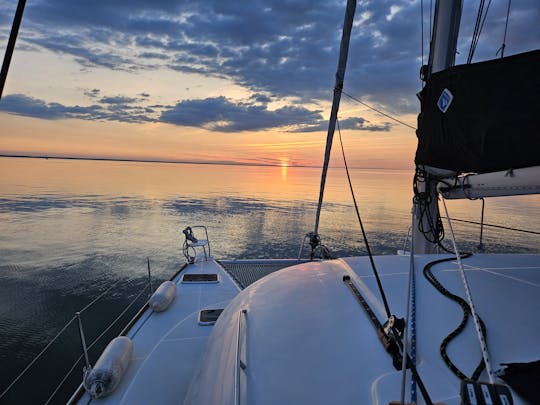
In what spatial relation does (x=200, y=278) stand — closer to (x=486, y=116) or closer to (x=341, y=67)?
Answer: (x=341, y=67)

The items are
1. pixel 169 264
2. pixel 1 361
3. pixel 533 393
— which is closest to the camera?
pixel 533 393

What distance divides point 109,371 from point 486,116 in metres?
4.91

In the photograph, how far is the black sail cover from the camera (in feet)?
7.57

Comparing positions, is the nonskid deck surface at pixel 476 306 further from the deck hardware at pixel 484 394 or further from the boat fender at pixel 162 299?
the boat fender at pixel 162 299

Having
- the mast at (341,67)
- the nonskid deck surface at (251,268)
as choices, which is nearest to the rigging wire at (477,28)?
the mast at (341,67)

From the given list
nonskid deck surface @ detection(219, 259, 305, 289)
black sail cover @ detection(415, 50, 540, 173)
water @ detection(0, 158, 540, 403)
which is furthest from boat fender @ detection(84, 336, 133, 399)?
black sail cover @ detection(415, 50, 540, 173)

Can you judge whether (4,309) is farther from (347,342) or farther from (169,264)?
(347,342)

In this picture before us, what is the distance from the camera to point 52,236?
1559 cm

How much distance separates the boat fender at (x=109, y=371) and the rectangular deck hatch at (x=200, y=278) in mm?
3248

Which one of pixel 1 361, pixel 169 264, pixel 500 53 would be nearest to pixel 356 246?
pixel 169 264

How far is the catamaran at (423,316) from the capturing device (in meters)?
1.81

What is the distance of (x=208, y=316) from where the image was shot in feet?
18.8

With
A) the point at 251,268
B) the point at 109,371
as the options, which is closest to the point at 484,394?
the point at 109,371

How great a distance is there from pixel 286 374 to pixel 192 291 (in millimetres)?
5443
